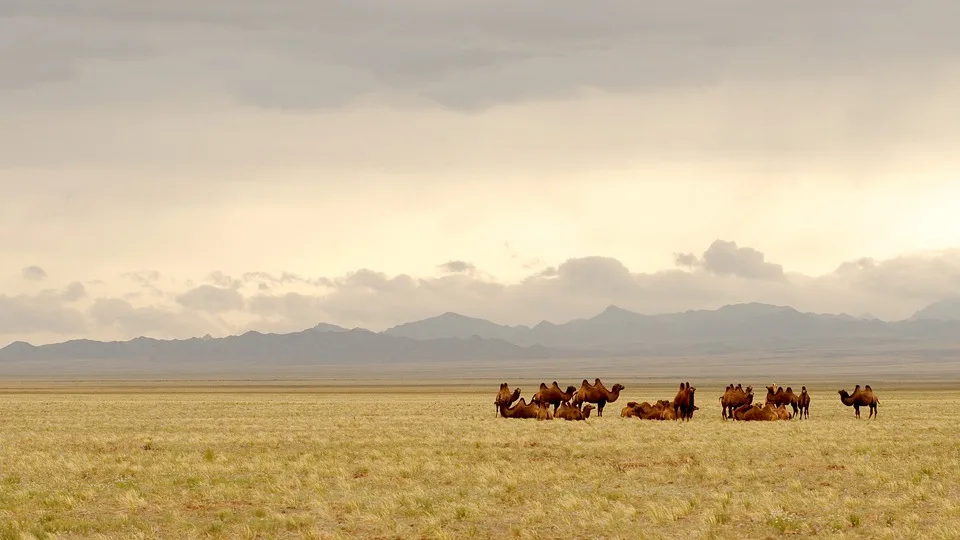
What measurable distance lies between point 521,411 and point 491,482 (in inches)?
750

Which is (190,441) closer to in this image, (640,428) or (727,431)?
(640,428)

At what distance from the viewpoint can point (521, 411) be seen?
4175 cm

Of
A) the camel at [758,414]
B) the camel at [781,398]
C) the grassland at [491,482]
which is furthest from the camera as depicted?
the camel at [781,398]

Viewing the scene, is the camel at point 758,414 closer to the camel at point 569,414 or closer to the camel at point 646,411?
the camel at point 646,411

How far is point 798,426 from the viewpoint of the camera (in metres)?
36.8

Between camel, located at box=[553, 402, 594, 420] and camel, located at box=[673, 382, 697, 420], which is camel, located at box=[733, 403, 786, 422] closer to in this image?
camel, located at box=[673, 382, 697, 420]

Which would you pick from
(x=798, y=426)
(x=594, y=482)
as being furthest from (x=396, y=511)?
(x=798, y=426)

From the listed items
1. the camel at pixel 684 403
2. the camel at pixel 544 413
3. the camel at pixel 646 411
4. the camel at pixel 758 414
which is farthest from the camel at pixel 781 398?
the camel at pixel 544 413

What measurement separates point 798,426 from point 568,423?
8.08 m

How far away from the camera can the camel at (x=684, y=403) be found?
129 feet

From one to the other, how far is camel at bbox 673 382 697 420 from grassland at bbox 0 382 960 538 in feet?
8.13

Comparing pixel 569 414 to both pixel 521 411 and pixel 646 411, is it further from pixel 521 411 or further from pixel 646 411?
pixel 646 411

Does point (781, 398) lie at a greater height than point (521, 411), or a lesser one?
greater

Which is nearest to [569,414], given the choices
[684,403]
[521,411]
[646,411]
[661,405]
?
[521,411]
